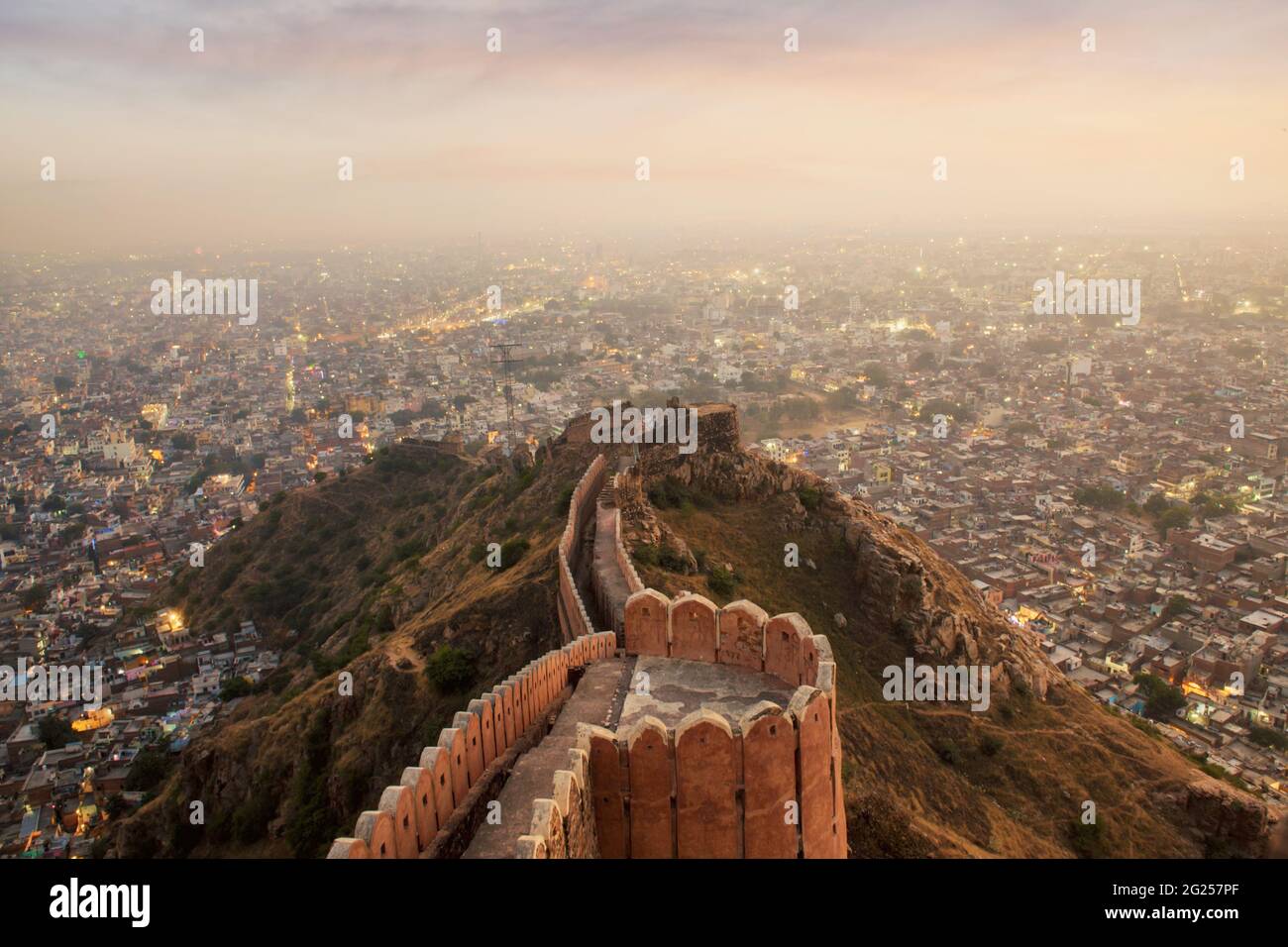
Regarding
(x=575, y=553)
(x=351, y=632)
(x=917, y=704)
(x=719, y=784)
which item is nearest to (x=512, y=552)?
(x=575, y=553)

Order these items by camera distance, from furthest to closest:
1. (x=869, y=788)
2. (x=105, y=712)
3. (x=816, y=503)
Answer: (x=105, y=712) → (x=816, y=503) → (x=869, y=788)

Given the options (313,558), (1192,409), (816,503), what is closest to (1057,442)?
(1192,409)

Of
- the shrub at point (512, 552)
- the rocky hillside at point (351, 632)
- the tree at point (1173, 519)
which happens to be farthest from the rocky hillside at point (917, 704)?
the tree at point (1173, 519)

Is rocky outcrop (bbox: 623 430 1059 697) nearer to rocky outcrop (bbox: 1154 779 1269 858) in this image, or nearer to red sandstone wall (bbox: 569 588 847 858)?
rocky outcrop (bbox: 1154 779 1269 858)

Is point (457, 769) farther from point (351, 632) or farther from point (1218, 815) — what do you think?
point (351, 632)

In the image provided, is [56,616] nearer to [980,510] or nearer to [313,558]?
[313,558]

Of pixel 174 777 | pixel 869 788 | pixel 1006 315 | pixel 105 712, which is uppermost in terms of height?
pixel 1006 315

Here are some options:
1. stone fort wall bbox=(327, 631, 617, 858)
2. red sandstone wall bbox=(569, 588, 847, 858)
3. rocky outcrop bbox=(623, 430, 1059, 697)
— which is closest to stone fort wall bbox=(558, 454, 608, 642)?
rocky outcrop bbox=(623, 430, 1059, 697)
